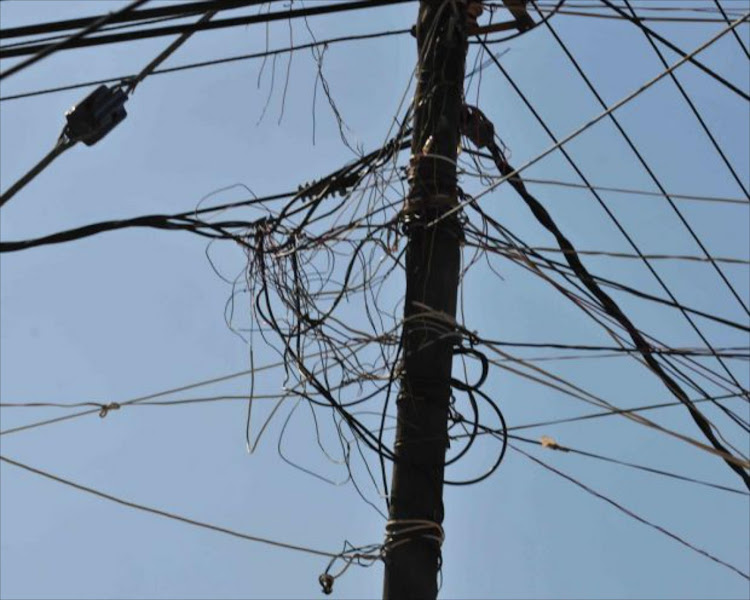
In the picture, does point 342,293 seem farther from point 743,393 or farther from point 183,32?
point 743,393

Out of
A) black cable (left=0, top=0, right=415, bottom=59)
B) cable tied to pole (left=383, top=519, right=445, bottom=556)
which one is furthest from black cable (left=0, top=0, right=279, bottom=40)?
cable tied to pole (left=383, top=519, right=445, bottom=556)

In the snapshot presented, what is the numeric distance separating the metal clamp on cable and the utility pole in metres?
1.53

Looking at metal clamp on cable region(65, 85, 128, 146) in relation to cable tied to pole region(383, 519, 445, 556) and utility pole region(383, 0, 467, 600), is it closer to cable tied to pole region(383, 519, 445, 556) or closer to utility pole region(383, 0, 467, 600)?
utility pole region(383, 0, 467, 600)

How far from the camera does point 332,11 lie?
7.57 meters

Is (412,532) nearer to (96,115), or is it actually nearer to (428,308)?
(428,308)

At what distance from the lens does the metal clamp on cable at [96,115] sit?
24.1ft

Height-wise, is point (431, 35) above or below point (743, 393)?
above

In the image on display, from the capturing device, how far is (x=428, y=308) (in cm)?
669

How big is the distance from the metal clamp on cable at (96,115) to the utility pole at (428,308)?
1.53 meters

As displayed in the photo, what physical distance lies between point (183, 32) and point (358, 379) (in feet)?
6.36

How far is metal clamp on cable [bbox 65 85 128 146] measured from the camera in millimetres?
7344

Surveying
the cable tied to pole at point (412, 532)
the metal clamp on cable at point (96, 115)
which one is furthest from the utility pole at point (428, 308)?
the metal clamp on cable at point (96, 115)

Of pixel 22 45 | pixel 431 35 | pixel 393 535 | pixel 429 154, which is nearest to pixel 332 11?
pixel 431 35

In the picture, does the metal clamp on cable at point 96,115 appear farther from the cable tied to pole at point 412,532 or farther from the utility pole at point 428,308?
the cable tied to pole at point 412,532
